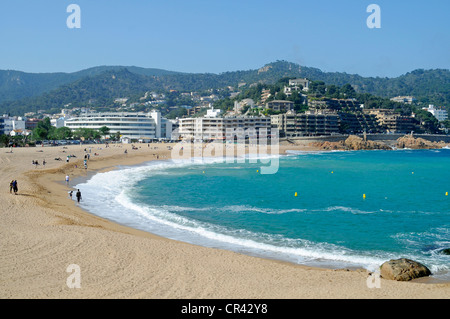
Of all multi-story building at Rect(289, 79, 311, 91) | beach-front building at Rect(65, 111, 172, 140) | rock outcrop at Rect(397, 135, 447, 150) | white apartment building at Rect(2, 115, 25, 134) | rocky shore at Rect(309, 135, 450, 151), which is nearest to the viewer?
beach-front building at Rect(65, 111, 172, 140)

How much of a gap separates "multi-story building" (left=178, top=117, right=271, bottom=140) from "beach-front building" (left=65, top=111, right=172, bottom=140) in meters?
10.1

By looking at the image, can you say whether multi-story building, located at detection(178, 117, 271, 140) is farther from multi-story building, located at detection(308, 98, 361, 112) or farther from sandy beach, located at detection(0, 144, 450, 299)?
sandy beach, located at detection(0, 144, 450, 299)

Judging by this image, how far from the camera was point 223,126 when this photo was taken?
11469 centimetres

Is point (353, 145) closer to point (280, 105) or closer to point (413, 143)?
point (413, 143)

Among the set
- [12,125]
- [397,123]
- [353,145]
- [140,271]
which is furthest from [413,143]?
[12,125]

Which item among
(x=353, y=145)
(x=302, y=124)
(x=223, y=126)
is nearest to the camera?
(x=353, y=145)

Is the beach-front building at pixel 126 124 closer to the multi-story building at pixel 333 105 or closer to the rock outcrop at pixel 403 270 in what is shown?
the multi-story building at pixel 333 105

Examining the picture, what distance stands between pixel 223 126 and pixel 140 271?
4058 inches

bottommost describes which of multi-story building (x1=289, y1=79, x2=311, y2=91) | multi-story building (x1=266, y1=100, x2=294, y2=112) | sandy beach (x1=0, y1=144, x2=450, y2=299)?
sandy beach (x1=0, y1=144, x2=450, y2=299)

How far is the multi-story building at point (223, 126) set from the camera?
11406 centimetres

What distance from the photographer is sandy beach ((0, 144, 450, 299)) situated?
35.6 ft

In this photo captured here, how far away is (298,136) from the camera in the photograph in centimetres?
11775

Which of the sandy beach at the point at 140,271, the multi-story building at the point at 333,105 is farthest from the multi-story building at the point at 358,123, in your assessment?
the sandy beach at the point at 140,271

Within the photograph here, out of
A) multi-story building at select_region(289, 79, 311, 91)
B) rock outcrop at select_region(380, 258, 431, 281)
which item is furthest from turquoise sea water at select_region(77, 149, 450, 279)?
multi-story building at select_region(289, 79, 311, 91)
